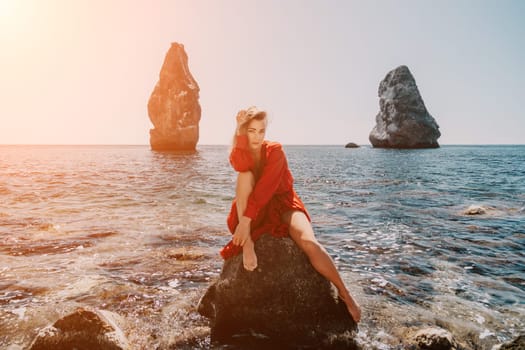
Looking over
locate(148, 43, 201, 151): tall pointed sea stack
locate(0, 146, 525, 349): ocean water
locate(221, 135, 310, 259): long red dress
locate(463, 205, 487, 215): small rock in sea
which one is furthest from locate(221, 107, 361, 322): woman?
locate(148, 43, 201, 151): tall pointed sea stack

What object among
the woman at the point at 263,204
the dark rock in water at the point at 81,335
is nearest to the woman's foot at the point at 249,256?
the woman at the point at 263,204

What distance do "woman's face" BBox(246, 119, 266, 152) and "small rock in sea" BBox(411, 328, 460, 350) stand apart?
331cm

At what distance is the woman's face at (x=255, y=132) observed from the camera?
4805 millimetres

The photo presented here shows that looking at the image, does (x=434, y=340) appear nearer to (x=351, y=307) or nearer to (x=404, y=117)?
(x=351, y=307)

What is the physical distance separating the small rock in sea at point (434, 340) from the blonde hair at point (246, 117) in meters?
3.54

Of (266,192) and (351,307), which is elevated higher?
(266,192)

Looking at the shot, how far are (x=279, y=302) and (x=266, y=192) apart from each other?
1.55 m

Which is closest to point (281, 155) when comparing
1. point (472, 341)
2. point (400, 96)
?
point (472, 341)

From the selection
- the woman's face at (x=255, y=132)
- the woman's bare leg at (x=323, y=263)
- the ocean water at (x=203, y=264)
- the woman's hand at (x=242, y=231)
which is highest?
the woman's face at (x=255, y=132)

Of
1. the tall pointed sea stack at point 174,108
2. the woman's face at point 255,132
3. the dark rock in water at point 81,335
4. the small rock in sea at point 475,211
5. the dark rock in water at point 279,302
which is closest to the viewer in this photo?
the dark rock in water at point 81,335

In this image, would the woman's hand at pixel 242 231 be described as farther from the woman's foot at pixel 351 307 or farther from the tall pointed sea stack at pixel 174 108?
the tall pointed sea stack at pixel 174 108

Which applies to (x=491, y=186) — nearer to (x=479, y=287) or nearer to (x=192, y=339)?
(x=479, y=287)

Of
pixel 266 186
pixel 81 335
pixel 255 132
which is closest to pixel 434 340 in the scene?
pixel 266 186

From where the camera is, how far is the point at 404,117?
3671 inches
